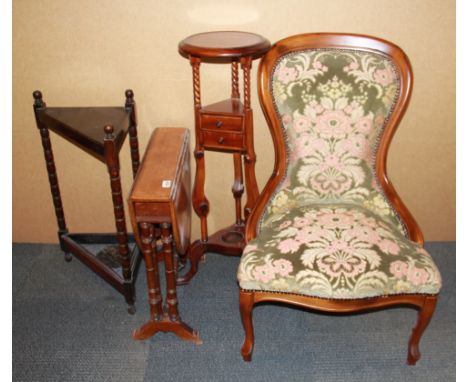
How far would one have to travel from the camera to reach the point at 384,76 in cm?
208

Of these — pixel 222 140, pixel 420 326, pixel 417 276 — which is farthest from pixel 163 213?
pixel 420 326

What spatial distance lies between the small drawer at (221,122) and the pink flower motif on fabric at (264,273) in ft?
2.13

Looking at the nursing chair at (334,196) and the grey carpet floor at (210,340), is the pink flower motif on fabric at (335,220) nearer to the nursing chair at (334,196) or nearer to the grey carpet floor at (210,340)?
the nursing chair at (334,196)

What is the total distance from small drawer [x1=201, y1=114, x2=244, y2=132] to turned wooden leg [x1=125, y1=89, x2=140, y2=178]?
0.46 m

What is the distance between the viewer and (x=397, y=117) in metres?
2.12

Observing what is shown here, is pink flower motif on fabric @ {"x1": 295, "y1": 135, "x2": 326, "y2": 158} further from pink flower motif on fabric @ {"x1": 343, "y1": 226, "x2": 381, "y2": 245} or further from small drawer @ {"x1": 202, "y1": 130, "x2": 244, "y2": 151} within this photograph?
pink flower motif on fabric @ {"x1": 343, "y1": 226, "x2": 381, "y2": 245}

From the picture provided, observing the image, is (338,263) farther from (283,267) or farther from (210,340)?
(210,340)

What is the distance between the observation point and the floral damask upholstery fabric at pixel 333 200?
1908 millimetres

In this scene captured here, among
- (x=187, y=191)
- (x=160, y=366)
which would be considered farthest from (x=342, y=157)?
(x=160, y=366)

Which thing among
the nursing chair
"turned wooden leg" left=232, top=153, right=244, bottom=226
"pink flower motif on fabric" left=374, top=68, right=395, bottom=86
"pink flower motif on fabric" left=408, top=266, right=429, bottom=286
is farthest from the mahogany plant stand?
"pink flower motif on fabric" left=408, top=266, right=429, bottom=286

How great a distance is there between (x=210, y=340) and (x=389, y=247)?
97 centimetres

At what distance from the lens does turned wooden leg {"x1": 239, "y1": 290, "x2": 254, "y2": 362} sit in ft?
6.63

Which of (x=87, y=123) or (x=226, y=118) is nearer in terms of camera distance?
(x=226, y=118)

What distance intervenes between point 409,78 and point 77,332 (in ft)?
6.40
